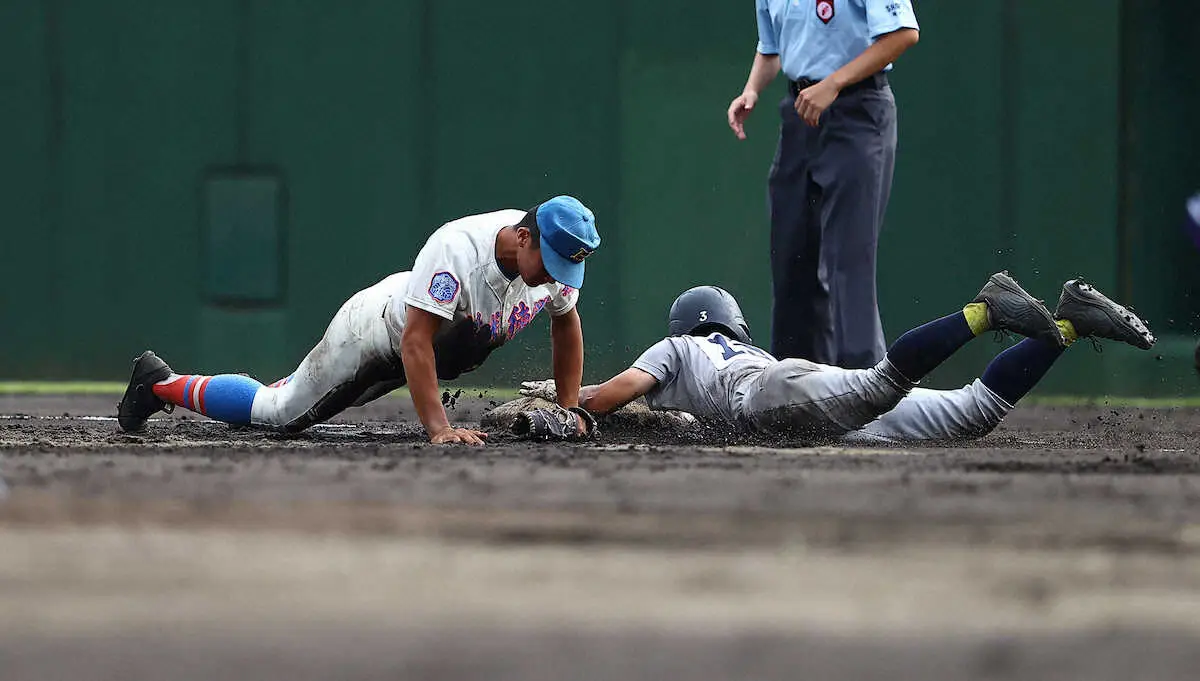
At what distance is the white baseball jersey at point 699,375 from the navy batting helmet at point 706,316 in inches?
12.3

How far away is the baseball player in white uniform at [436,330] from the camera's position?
4723mm

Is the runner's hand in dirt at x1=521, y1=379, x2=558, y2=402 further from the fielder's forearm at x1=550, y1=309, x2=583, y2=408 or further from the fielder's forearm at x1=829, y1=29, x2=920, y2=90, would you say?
the fielder's forearm at x1=829, y1=29, x2=920, y2=90

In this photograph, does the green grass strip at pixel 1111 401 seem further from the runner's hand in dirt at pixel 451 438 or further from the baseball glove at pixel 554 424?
the runner's hand in dirt at pixel 451 438

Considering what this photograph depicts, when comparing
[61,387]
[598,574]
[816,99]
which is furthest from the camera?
[61,387]

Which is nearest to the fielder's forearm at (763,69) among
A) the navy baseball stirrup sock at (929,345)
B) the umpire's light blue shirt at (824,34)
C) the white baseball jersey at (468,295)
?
the umpire's light blue shirt at (824,34)

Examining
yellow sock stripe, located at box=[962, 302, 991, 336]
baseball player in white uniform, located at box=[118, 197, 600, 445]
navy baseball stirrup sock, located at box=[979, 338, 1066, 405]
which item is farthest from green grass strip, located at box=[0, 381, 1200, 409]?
yellow sock stripe, located at box=[962, 302, 991, 336]

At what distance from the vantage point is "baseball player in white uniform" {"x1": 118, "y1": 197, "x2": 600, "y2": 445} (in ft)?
15.5

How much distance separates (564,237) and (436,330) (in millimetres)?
503

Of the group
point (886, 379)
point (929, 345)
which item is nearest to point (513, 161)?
point (886, 379)

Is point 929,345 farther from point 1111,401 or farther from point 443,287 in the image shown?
point 1111,401

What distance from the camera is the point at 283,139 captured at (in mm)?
9484

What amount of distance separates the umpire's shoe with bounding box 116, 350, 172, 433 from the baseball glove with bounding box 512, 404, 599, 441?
1.42 m

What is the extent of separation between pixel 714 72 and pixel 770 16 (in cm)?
317

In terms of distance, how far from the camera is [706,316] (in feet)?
18.5
